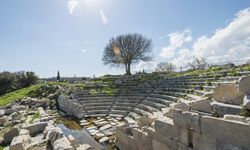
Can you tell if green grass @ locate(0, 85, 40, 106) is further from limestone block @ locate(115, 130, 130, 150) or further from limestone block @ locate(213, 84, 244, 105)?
limestone block @ locate(213, 84, 244, 105)

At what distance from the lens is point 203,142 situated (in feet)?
13.5

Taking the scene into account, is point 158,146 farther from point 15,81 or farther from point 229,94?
point 15,81

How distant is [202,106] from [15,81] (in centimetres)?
3135

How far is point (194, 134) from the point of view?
4383mm

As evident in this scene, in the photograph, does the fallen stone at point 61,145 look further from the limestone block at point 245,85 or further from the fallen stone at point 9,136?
the limestone block at point 245,85

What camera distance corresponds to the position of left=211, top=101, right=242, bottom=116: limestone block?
4.06 meters

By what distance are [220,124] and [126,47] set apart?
2803 cm

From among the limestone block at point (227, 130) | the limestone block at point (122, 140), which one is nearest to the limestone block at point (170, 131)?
the limestone block at point (227, 130)

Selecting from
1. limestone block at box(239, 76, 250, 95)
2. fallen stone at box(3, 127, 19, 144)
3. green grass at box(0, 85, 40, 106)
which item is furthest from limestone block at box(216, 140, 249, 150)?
green grass at box(0, 85, 40, 106)

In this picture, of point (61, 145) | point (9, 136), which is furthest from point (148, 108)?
point (9, 136)

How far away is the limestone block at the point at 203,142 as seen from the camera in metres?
3.90

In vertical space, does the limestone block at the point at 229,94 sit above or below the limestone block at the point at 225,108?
above

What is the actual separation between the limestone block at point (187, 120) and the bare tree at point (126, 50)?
26847mm

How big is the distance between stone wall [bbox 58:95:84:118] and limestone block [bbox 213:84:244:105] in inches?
415
